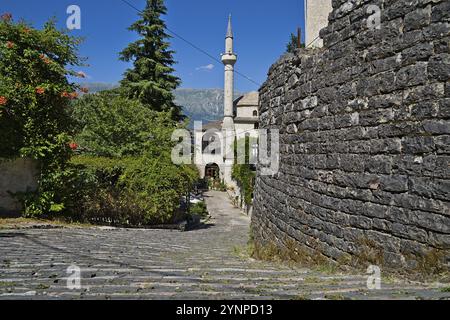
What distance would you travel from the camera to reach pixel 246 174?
23.7 meters

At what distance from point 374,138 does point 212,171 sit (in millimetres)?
38090

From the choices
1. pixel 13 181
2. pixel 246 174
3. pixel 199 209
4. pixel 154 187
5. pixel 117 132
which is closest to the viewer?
pixel 13 181

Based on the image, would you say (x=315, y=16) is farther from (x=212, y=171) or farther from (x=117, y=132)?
(x=212, y=171)

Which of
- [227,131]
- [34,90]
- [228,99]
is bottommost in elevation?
[34,90]

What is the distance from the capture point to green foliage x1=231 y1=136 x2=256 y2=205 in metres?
22.3

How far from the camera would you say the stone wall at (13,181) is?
9648mm

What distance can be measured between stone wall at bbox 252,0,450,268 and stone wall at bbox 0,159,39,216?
7.67 metres

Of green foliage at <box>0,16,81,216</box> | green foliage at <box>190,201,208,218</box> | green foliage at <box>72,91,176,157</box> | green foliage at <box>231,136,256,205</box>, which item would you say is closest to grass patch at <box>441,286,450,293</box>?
green foliage at <box>0,16,81,216</box>

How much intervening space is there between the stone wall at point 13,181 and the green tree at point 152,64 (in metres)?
13.8

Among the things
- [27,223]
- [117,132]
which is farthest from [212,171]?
[27,223]

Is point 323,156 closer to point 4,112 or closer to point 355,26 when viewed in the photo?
point 355,26

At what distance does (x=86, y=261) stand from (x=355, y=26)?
156 inches

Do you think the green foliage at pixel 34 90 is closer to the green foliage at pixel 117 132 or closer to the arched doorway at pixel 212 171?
the green foliage at pixel 117 132
